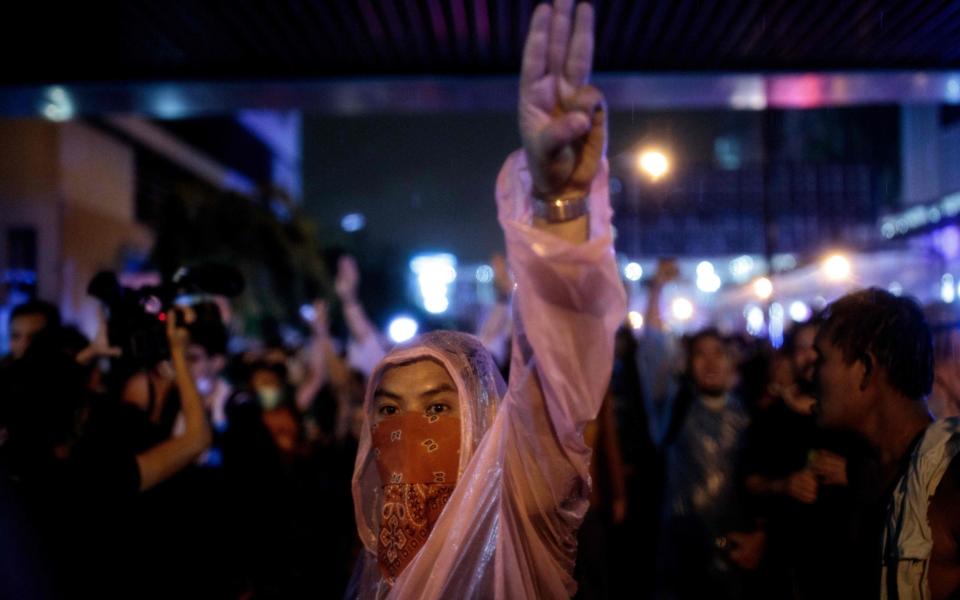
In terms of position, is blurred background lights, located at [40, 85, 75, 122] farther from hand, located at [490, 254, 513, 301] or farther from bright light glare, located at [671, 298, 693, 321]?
bright light glare, located at [671, 298, 693, 321]

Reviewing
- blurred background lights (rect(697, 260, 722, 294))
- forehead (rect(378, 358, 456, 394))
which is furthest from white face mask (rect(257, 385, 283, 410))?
blurred background lights (rect(697, 260, 722, 294))

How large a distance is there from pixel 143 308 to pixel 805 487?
2958mm

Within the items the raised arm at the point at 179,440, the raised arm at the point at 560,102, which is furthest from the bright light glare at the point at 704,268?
the raised arm at the point at 560,102

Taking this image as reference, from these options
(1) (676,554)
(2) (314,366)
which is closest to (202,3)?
(1) (676,554)

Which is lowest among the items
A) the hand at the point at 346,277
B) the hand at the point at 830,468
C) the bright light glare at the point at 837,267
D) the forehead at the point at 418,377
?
the hand at the point at 830,468

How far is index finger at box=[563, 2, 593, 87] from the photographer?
1659mm

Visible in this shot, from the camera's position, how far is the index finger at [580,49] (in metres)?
1.66

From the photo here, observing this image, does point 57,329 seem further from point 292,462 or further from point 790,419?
point 790,419

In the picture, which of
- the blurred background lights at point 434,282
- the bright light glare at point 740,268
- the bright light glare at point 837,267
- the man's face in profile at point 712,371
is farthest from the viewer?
the bright light glare at point 740,268

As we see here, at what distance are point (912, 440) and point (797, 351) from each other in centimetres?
250

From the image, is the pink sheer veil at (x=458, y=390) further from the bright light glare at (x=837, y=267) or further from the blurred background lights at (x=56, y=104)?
the bright light glare at (x=837, y=267)

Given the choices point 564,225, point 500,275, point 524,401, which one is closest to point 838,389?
point 524,401

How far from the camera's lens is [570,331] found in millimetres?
1855

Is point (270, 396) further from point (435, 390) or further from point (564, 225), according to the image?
point (564, 225)
